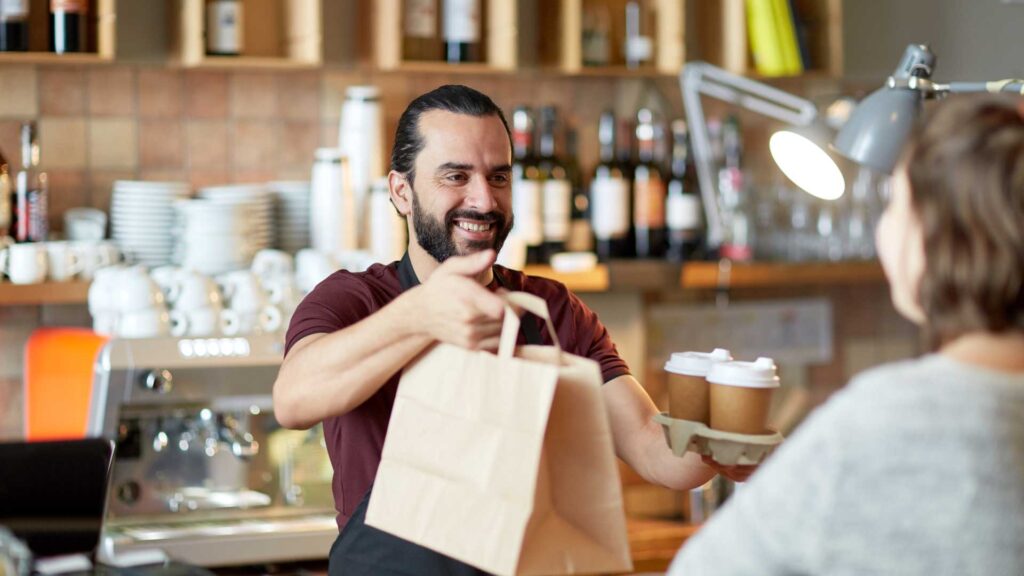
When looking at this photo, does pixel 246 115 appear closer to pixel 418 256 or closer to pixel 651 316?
pixel 651 316

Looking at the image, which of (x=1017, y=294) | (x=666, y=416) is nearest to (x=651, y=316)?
(x=666, y=416)

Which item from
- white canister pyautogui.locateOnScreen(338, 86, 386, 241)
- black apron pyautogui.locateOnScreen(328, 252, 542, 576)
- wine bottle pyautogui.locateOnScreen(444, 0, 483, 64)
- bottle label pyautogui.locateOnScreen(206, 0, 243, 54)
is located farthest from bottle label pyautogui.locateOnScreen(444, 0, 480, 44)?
black apron pyautogui.locateOnScreen(328, 252, 542, 576)

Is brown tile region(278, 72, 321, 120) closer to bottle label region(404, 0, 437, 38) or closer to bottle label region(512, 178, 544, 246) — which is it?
bottle label region(404, 0, 437, 38)

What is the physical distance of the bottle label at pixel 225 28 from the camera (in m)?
2.89

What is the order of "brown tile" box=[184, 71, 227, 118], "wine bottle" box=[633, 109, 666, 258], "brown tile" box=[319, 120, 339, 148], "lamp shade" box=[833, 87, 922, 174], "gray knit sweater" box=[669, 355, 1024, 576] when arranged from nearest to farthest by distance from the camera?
1. "gray knit sweater" box=[669, 355, 1024, 576]
2. "lamp shade" box=[833, 87, 922, 174]
3. "brown tile" box=[184, 71, 227, 118]
4. "brown tile" box=[319, 120, 339, 148]
5. "wine bottle" box=[633, 109, 666, 258]

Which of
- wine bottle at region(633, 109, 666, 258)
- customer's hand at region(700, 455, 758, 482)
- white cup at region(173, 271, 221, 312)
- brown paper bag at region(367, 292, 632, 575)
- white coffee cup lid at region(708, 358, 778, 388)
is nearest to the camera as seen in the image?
brown paper bag at region(367, 292, 632, 575)

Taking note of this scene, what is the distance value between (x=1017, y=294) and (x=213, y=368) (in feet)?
6.36

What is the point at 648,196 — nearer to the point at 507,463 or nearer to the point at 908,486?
the point at 507,463

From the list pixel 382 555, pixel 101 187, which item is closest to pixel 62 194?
pixel 101 187

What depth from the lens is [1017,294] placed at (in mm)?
932

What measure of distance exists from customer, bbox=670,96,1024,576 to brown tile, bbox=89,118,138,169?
240 centimetres

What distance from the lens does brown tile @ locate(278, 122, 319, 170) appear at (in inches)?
126

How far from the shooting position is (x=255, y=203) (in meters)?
2.89

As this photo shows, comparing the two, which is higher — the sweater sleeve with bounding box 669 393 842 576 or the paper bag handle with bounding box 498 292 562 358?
the paper bag handle with bounding box 498 292 562 358
